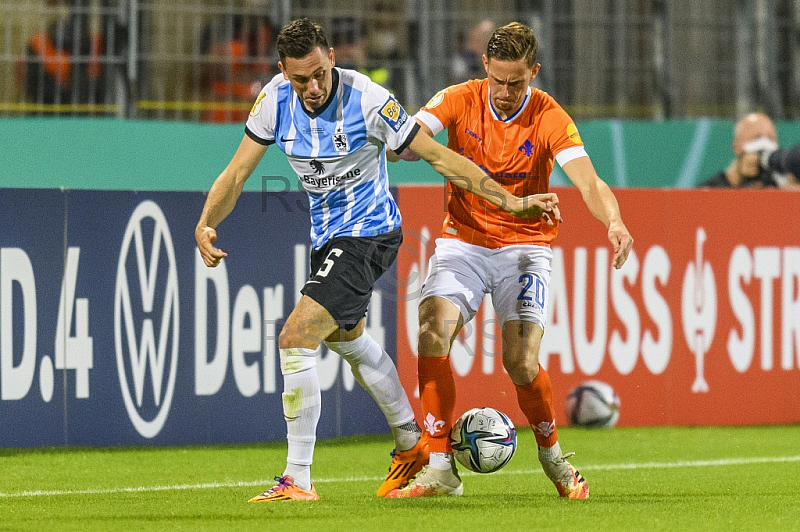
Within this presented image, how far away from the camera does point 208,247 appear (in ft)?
Answer: 20.1

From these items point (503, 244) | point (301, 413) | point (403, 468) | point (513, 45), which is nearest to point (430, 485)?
point (403, 468)

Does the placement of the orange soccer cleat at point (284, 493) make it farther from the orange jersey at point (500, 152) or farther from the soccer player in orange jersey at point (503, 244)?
the orange jersey at point (500, 152)

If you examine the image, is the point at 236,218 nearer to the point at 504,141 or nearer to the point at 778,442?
the point at 504,141

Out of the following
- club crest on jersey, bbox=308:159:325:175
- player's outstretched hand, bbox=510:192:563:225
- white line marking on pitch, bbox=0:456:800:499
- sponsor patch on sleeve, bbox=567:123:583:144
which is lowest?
white line marking on pitch, bbox=0:456:800:499

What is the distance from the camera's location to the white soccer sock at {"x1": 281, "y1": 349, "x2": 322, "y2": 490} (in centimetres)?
623

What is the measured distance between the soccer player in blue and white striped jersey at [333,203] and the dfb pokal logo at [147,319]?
97.9 inches

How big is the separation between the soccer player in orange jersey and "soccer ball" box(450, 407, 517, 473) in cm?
7

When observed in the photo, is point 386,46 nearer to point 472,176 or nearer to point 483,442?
point 472,176

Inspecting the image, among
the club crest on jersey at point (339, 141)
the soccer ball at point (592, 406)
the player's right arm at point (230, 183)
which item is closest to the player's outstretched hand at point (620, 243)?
the club crest on jersey at point (339, 141)

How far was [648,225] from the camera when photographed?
34.1 feet

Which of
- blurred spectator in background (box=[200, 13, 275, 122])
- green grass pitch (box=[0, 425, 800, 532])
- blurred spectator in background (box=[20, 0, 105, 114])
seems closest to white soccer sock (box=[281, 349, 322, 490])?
green grass pitch (box=[0, 425, 800, 532])

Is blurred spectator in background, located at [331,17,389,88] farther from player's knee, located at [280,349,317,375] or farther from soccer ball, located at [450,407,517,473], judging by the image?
player's knee, located at [280,349,317,375]

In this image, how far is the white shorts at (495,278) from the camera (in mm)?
6711

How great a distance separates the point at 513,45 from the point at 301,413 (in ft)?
6.18
